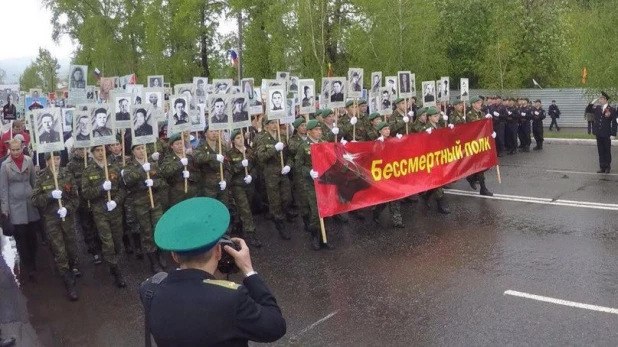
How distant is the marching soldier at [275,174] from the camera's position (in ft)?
32.0

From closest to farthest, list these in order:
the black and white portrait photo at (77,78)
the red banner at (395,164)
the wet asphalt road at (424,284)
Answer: the wet asphalt road at (424,284) < the red banner at (395,164) < the black and white portrait photo at (77,78)

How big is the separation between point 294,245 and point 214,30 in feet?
90.4

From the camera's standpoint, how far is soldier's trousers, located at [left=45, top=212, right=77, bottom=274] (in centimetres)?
749

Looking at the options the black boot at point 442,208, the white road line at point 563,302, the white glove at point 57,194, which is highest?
the white glove at point 57,194

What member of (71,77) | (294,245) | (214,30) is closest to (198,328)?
(294,245)

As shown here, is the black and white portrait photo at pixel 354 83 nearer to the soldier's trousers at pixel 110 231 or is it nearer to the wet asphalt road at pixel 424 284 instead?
the wet asphalt road at pixel 424 284

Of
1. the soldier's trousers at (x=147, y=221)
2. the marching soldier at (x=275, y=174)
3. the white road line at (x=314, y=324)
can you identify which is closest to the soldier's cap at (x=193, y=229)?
the white road line at (x=314, y=324)

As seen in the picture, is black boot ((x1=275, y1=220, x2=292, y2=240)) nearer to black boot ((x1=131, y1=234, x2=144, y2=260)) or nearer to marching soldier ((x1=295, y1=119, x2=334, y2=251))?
marching soldier ((x1=295, y1=119, x2=334, y2=251))

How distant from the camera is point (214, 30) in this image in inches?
1373

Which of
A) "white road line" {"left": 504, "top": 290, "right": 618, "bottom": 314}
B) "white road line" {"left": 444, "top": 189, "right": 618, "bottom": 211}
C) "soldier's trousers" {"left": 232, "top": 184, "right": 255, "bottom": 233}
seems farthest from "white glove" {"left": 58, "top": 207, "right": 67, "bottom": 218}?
"white road line" {"left": 444, "top": 189, "right": 618, "bottom": 211}

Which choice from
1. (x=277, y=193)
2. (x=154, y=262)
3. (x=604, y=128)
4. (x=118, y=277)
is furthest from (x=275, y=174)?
(x=604, y=128)

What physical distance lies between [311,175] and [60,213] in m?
3.29

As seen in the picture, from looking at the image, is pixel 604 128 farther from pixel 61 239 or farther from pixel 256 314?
pixel 256 314

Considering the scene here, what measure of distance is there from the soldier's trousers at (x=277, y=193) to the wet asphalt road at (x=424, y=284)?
43 centimetres
